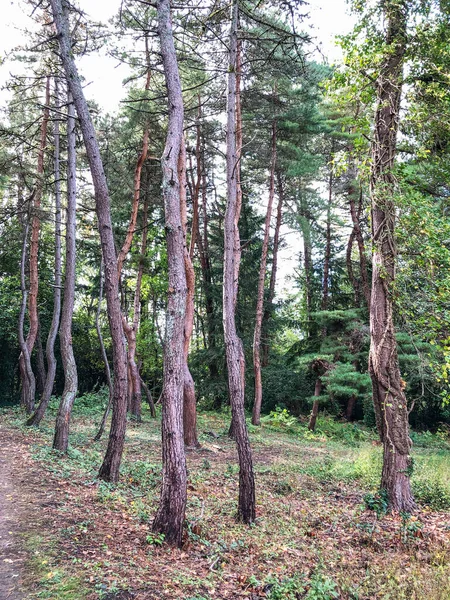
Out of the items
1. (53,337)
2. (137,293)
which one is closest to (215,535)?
(53,337)

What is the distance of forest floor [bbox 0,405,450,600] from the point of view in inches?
156

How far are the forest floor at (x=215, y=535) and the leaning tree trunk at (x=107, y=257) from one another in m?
0.56

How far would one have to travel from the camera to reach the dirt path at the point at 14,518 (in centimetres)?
359

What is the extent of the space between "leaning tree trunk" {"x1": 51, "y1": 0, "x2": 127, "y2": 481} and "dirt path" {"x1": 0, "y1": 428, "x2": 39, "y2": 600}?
4.41 feet

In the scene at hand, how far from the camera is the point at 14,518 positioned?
4973 millimetres

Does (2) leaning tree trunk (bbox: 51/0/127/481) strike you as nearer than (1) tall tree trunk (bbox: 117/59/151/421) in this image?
Yes

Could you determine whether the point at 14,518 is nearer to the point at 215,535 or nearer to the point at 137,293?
the point at 215,535

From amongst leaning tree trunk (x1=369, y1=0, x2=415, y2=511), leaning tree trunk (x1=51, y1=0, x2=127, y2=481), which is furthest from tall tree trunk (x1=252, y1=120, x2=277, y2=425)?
leaning tree trunk (x1=51, y1=0, x2=127, y2=481)

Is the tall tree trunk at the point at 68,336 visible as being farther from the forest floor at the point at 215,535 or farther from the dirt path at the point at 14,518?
the dirt path at the point at 14,518

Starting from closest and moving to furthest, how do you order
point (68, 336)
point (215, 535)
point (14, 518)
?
point (14, 518)
point (215, 535)
point (68, 336)

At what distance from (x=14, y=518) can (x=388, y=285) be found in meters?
6.13

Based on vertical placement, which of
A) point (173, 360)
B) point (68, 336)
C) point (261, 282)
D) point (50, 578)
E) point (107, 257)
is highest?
point (261, 282)

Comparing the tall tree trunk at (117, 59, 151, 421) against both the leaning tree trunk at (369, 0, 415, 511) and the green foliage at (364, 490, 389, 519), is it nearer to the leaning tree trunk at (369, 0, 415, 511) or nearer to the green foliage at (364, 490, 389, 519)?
the leaning tree trunk at (369, 0, 415, 511)

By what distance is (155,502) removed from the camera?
6.41 meters
